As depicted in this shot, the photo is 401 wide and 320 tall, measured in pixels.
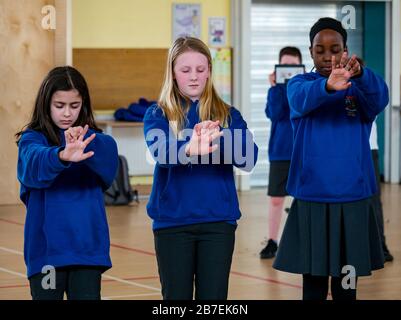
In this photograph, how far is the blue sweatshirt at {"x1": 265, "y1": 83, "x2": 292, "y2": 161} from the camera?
750cm

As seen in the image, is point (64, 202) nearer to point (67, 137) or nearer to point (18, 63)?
point (67, 137)

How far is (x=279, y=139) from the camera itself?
7520 mm

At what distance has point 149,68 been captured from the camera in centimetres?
1303

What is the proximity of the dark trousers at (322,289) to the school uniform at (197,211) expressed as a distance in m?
0.59

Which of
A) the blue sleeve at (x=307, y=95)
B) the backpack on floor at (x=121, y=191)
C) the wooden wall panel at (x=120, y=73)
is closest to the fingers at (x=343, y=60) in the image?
the blue sleeve at (x=307, y=95)

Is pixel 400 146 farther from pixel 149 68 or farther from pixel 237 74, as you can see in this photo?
pixel 149 68

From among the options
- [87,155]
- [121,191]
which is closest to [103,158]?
[87,155]

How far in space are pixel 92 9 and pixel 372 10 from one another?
4.32 metres

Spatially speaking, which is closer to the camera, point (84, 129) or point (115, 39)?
point (84, 129)

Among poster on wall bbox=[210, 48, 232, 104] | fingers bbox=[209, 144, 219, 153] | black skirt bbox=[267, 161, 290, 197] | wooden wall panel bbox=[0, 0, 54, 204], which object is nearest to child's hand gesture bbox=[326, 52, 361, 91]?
fingers bbox=[209, 144, 219, 153]

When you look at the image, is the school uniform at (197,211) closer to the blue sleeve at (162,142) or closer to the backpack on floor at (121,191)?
the blue sleeve at (162,142)

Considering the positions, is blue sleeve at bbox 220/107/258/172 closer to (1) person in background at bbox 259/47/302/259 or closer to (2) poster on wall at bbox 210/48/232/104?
(1) person in background at bbox 259/47/302/259

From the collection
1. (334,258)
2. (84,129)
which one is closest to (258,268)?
(334,258)

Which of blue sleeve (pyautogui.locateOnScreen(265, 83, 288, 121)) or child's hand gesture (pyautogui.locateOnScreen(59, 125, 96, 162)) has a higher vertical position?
blue sleeve (pyautogui.locateOnScreen(265, 83, 288, 121))
